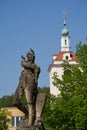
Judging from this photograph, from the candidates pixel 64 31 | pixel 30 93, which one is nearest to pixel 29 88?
pixel 30 93

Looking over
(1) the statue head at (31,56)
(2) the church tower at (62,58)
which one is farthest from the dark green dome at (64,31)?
(1) the statue head at (31,56)

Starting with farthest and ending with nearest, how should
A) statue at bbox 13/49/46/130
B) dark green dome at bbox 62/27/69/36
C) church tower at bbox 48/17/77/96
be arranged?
dark green dome at bbox 62/27/69/36 → church tower at bbox 48/17/77/96 → statue at bbox 13/49/46/130

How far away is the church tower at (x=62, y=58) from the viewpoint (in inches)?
3484

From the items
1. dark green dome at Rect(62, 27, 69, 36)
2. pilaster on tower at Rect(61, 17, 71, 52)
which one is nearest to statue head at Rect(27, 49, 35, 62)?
pilaster on tower at Rect(61, 17, 71, 52)

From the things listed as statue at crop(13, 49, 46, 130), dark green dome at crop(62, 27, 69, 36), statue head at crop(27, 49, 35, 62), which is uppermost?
dark green dome at crop(62, 27, 69, 36)

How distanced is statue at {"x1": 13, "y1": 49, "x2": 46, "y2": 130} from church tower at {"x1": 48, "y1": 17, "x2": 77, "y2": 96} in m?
65.2

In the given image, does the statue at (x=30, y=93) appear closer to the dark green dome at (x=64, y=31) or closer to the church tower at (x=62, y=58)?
the church tower at (x=62, y=58)

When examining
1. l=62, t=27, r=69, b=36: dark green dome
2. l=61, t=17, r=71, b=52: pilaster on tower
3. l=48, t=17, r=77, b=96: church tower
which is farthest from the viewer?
l=62, t=27, r=69, b=36: dark green dome

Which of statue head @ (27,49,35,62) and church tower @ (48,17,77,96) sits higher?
church tower @ (48,17,77,96)

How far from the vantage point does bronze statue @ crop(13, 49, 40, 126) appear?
17.8m

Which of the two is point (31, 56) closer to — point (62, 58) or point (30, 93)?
point (30, 93)

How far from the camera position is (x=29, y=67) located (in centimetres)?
→ 1809

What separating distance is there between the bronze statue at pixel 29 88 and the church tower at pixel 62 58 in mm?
65191

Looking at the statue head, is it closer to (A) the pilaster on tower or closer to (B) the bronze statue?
(B) the bronze statue
